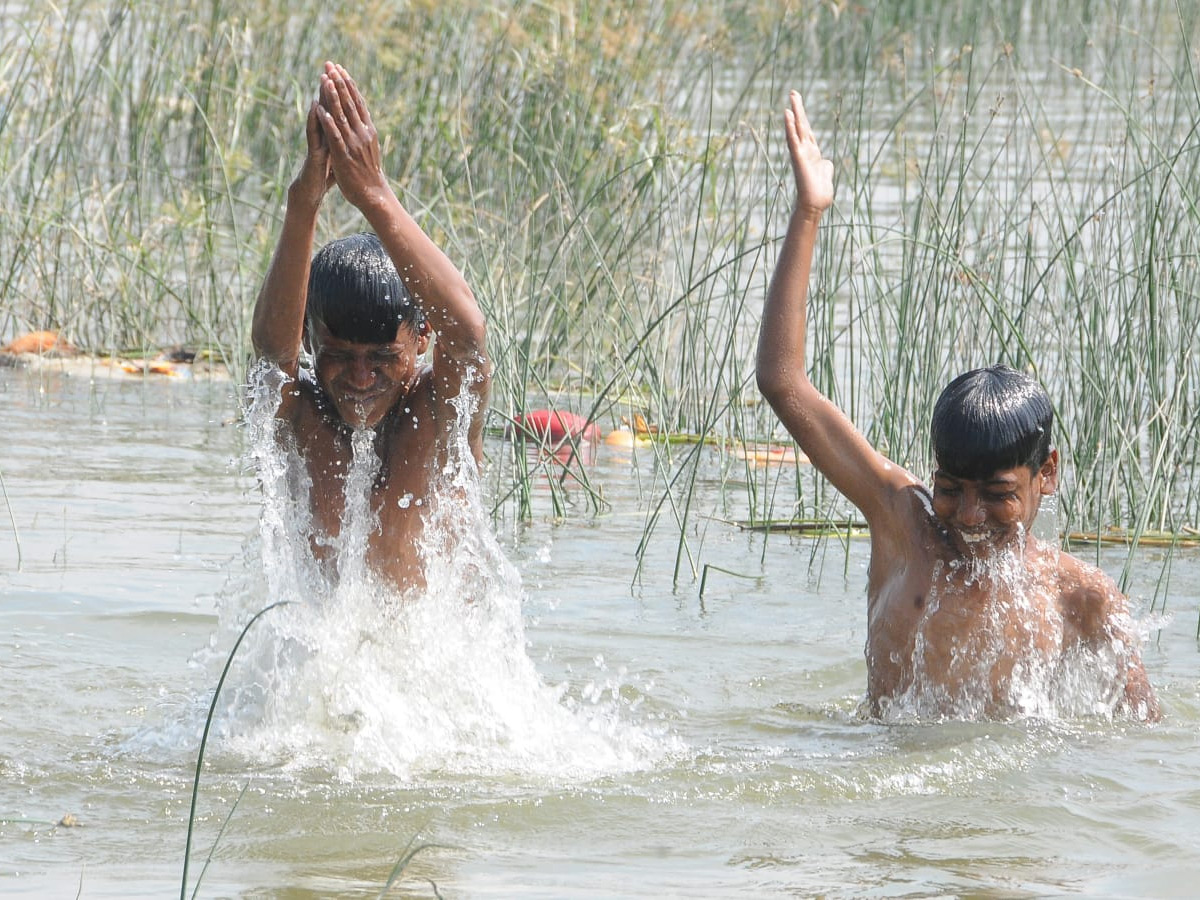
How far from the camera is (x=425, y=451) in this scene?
12.8ft

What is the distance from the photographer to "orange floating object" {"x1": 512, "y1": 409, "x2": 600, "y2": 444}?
550 cm

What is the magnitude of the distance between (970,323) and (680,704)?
1921 mm

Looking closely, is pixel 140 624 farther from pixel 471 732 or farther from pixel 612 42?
pixel 612 42

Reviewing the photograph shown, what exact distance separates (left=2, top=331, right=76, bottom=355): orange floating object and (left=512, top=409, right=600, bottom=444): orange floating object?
Answer: 2.32 m

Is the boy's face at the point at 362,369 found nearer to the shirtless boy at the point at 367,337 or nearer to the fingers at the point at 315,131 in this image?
the shirtless boy at the point at 367,337

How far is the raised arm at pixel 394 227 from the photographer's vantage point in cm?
337

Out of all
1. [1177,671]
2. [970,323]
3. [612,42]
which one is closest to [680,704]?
[1177,671]

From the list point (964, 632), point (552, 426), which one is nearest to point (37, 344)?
point (552, 426)

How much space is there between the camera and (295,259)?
11.2 ft

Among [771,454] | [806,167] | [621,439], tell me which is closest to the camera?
[806,167]

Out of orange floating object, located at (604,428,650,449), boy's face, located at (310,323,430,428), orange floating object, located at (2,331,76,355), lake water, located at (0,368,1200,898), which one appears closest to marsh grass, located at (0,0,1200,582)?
orange floating object, located at (2,331,76,355)

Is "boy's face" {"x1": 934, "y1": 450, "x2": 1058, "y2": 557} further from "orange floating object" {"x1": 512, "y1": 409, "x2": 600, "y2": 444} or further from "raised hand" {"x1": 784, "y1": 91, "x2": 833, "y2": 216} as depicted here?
"orange floating object" {"x1": 512, "y1": 409, "x2": 600, "y2": 444}

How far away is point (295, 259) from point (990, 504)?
142 cm

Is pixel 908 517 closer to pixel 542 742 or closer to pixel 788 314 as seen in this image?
pixel 788 314
